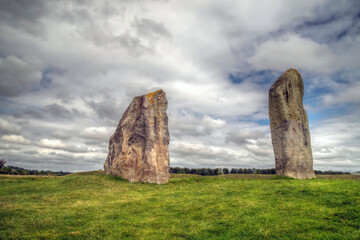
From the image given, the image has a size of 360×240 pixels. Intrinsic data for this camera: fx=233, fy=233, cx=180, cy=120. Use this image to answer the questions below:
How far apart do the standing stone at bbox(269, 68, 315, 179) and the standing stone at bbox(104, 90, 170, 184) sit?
13.1m

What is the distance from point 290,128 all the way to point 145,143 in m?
16.7

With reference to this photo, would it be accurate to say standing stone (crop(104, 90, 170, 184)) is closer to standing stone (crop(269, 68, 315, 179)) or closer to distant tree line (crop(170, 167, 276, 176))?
standing stone (crop(269, 68, 315, 179))

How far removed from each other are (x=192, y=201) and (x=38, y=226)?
334 inches

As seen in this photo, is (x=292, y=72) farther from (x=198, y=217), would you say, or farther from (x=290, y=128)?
(x=198, y=217)

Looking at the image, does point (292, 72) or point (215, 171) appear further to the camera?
point (215, 171)

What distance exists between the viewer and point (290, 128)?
2506 cm

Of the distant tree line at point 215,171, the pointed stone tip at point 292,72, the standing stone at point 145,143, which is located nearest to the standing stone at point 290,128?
the pointed stone tip at point 292,72

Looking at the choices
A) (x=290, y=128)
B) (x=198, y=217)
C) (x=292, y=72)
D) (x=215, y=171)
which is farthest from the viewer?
(x=215, y=171)

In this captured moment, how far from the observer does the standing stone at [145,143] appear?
27.8 metres

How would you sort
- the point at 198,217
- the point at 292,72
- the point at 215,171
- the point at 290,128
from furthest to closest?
the point at 215,171, the point at 292,72, the point at 290,128, the point at 198,217

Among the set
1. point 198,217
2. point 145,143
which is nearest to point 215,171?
point 145,143

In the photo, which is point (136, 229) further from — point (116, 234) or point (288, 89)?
point (288, 89)

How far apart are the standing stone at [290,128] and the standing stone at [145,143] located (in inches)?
516

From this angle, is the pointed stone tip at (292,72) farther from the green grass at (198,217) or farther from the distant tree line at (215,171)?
the distant tree line at (215,171)
